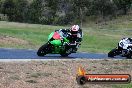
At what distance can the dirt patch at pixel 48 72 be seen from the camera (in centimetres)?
1388

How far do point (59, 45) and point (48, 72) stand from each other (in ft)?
23.9

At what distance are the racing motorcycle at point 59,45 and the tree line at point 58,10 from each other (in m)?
55.0

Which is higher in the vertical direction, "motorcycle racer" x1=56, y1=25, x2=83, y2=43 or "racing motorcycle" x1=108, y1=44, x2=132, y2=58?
"motorcycle racer" x1=56, y1=25, x2=83, y2=43

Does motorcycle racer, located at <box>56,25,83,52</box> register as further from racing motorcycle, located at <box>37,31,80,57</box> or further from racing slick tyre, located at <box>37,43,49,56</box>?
racing slick tyre, located at <box>37,43,49,56</box>

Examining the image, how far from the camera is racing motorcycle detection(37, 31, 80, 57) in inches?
896

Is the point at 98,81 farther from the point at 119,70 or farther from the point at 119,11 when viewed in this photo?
the point at 119,11

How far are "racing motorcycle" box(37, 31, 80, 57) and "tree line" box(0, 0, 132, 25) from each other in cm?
5497

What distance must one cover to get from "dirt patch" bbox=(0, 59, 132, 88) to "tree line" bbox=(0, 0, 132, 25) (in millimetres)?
59945

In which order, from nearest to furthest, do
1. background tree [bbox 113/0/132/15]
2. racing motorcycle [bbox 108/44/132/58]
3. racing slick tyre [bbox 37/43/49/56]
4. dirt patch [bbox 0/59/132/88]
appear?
dirt patch [bbox 0/59/132/88] → racing slick tyre [bbox 37/43/49/56] → racing motorcycle [bbox 108/44/132/58] → background tree [bbox 113/0/132/15]

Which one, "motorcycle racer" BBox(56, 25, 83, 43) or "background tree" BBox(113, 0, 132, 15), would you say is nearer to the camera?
"motorcycle racer" BBox(56, 25, 83, 43)

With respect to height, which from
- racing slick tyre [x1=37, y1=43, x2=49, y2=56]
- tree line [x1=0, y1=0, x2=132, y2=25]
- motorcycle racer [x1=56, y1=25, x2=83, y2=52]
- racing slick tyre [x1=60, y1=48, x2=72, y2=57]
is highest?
motorcycle racer [x1=56, y1=25, x2=83, y2=52]

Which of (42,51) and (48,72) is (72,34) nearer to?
(42,51)

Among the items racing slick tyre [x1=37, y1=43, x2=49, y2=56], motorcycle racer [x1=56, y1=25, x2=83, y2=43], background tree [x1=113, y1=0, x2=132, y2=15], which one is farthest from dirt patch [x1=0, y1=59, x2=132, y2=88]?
background tree [x1=113, y1=0, x2=132, y2=15]

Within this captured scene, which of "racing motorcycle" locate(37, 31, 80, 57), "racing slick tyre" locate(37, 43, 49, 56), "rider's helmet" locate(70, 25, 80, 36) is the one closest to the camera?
"racing slick tyre" locate(37, 43, 49, 56)
